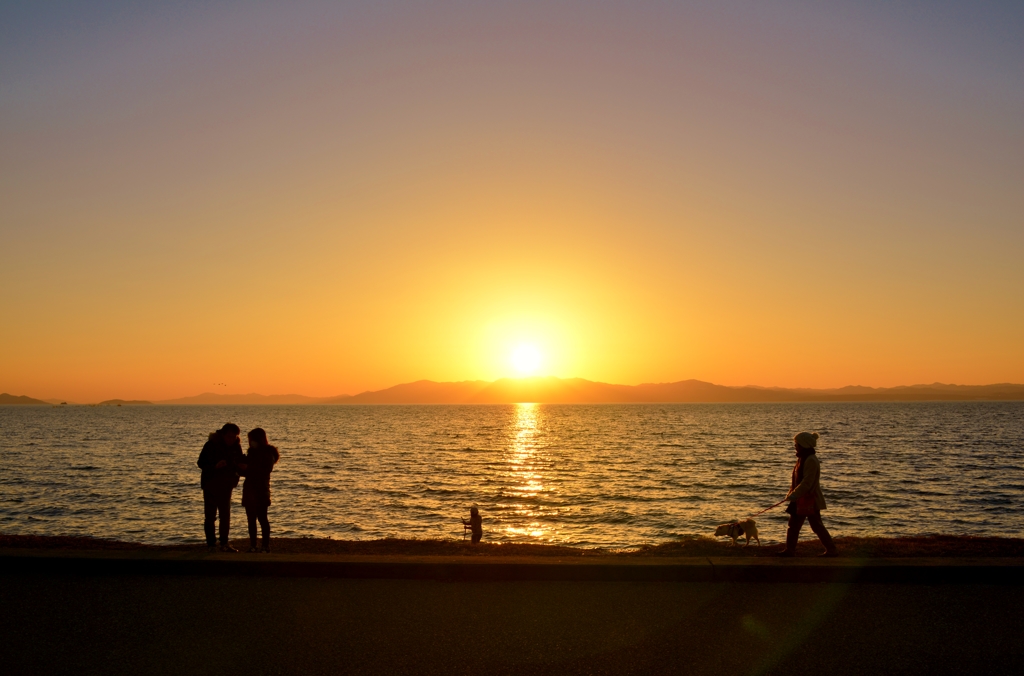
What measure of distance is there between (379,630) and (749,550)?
758 centimetres

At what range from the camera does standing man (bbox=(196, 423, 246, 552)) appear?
10.8m

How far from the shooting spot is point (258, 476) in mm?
11328

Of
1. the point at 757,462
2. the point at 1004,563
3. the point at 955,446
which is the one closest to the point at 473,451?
the point at 757,462

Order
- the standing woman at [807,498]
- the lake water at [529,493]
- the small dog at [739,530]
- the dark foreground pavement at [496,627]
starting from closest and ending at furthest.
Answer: the dark foreground pavement at [496,627] < the standing woman at [807,498] < the small dog at [739,530] < the lake water at [529,493]

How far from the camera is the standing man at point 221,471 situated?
35.5 feet

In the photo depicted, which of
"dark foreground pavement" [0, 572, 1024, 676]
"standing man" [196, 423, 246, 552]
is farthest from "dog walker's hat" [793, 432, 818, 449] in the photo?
"standing man" [196, 423, 246, 552]

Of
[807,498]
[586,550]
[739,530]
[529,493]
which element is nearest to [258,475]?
[586,550]

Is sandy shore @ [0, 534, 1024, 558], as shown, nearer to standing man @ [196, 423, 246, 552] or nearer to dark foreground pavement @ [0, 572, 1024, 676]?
standing man @ [196, 423, 246, 552]

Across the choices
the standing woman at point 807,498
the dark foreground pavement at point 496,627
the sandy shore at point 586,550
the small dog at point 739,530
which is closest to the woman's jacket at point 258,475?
the sandy shore at point 586,550

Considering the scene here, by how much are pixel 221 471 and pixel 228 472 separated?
9 centimetres

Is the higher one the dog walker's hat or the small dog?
the dog walker's hat

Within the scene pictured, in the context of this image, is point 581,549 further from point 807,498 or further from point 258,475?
point 258,475

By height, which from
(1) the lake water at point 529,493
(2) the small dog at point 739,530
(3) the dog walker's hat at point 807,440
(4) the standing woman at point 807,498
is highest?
(3) the dog walker's hat at point 807,440

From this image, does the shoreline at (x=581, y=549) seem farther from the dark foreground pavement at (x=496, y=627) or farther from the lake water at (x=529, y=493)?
the lake water at (x=529, y=493)
